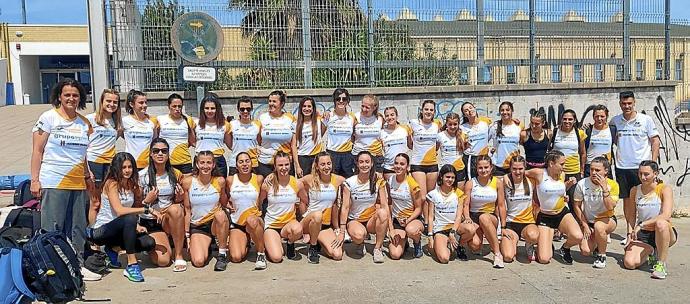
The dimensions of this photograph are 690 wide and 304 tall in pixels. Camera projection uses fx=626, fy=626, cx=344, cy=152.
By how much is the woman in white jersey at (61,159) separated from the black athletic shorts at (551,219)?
4.43 meters

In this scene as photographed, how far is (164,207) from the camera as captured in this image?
6.28 metres

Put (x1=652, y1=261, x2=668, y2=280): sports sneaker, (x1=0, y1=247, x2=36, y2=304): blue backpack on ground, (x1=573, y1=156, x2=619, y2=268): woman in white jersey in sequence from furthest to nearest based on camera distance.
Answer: (x1=573, y1=156, x2=619, y2=268): woman in white jersey → (x1=652, y1=261, x2=668, y2=280): sports sneaker → (x1=0, y1=247, x2=36, y2=304): blue backpack on ground

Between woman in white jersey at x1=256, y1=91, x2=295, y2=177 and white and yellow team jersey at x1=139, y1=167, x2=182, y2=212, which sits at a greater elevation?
woman in white jersey at x1=256, y1=91, x2=295, y2=177

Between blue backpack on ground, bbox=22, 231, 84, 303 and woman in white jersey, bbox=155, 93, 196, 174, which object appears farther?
woman in white jersey, bbox=155, 93, 196, 174

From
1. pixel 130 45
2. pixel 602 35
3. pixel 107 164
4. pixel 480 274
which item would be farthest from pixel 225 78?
pixel 602 35

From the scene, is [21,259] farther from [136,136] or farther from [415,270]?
[415,270]

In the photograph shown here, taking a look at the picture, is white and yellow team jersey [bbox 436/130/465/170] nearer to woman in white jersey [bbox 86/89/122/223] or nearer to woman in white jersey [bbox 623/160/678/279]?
woman in white jersey [bbox 623/160/678/279]

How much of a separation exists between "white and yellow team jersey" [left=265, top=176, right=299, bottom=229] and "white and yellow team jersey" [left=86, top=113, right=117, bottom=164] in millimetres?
1635

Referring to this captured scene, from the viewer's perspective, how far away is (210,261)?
640 centimetres

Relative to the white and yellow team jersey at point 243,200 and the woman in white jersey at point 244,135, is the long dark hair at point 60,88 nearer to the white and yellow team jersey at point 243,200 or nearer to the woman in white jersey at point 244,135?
the white and yellow team jersey at point 243,200

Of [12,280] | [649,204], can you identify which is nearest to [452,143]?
[649,204]

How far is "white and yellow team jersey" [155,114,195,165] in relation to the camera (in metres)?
6.67

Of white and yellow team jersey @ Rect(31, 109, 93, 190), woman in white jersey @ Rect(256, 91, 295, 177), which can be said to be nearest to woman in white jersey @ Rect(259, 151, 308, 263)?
woman in white jersey @ Rect(256, 91, 295, 177)

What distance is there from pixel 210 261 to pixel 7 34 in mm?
30409
